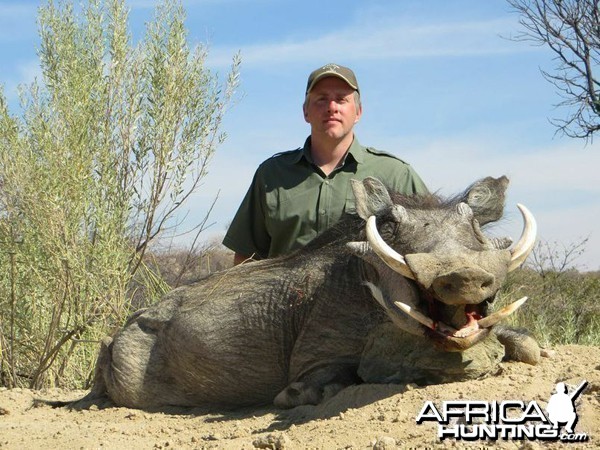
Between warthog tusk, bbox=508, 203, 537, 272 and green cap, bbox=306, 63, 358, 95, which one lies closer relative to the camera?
warthog tusk, bbox=508, 203, 537, 272

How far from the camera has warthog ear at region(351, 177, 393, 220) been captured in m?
5.53

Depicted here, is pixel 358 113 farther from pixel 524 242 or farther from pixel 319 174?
pixel 524 242

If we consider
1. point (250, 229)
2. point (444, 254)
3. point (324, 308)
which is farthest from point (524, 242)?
point (250, 229)

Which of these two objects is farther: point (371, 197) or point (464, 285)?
point (371, 197)

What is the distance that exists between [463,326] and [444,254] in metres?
0.36

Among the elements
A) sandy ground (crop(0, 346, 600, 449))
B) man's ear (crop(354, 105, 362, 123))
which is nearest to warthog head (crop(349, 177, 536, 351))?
sandy ground (crop(0, 346, 600, 449))

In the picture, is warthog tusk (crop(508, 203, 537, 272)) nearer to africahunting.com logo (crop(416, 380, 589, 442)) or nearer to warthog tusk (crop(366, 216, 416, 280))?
warthog tusk (crop(366, 216, 416, 280))

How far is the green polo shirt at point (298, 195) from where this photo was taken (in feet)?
22.8

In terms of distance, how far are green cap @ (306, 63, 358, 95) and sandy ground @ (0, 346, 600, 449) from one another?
237 centimetres

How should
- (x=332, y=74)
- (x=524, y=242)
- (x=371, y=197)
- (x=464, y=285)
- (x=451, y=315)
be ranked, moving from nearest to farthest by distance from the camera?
(x=464, y=285), (x=451, y=315), (x=524, y=242), (x=371, y=197), (x=332, y=74)

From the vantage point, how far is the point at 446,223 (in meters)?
5.11

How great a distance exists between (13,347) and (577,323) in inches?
206

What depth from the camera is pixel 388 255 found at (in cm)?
479

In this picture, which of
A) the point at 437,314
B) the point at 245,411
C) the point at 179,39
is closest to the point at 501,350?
the point at 437,314
